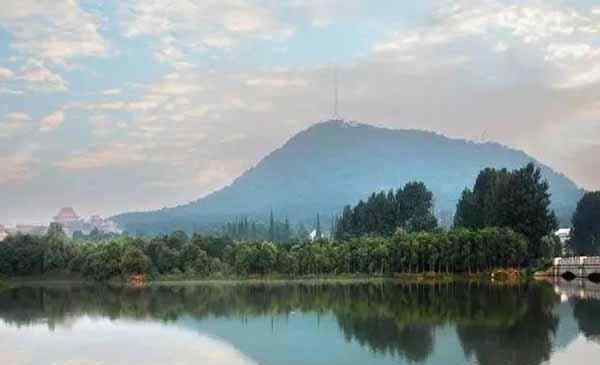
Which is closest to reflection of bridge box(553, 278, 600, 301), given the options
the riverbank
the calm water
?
the calm water

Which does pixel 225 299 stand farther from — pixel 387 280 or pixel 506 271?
pixel 506 271

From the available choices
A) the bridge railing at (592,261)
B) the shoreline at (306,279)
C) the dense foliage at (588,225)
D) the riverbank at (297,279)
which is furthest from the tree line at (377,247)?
the bridge railing at (592,261)

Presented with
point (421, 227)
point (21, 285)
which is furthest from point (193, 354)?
point (421, 227)

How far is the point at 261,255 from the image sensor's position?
93938mm

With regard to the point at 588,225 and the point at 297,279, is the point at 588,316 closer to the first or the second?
the point at 297,279

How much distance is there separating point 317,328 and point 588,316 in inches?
566

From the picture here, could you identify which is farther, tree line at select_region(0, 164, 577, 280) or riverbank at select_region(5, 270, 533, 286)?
tree line at select_region(0, 164, 577, 280)

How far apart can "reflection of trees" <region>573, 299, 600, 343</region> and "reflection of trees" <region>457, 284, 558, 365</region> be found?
Answer: 1.29 metres

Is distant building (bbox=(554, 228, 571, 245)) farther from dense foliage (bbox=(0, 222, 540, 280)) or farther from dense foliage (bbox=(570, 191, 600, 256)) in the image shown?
dense foliage (bbox=(0, 222, 540, 280))

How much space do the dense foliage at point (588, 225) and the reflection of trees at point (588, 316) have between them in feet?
167

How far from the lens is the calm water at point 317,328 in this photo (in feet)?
99.5

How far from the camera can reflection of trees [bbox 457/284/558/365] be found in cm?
2778

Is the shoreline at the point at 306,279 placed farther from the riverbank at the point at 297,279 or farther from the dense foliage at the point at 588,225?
the dense foliage at the point at 588,225

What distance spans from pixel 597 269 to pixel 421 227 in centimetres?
3270
